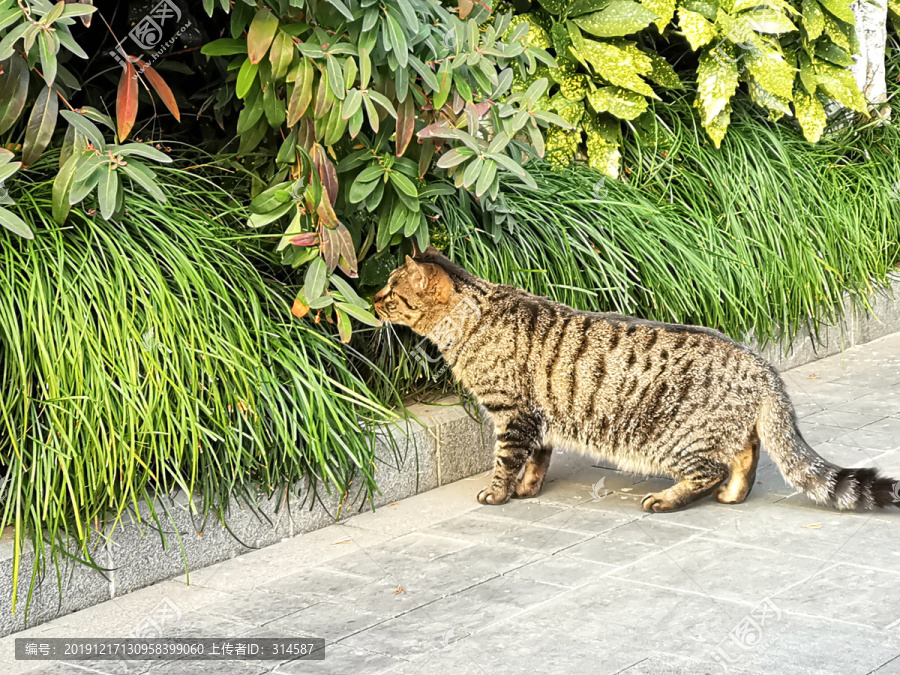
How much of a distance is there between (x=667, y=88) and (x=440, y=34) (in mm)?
2700

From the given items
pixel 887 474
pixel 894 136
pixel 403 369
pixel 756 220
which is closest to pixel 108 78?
pixel 403 369

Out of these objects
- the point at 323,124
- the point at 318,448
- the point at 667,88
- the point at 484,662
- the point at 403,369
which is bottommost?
the point at 484,662

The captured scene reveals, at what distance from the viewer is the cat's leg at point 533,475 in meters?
4.46

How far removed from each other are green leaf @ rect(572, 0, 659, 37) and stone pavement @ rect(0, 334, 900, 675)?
102 inches

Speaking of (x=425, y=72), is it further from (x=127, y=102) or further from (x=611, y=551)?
(x=611, y=551)

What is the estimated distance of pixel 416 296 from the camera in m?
4.44

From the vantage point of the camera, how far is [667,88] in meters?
6.42

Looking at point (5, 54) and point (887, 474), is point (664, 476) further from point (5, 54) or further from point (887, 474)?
point (5, 54)

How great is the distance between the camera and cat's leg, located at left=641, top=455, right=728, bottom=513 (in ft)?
13.7

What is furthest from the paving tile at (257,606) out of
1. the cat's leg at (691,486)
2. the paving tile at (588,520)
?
the cat's leg at (691,486)

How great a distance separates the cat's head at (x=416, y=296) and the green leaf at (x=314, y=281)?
476mm

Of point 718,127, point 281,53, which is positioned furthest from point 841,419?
point 281,53

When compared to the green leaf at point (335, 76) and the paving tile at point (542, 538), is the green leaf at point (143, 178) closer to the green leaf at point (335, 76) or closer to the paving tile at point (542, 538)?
the green leaf at point (335, 76)
